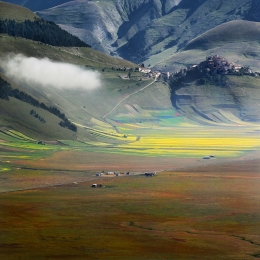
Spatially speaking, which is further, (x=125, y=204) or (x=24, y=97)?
(x=24, y=97)

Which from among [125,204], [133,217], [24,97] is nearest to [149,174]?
[125,204]

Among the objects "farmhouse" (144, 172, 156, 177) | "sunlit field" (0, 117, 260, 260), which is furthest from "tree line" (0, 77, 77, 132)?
"farmhouse" (144, 172, 156, 177)

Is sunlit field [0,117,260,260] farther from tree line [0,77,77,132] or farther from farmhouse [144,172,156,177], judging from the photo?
tree line [0,77,77,132]

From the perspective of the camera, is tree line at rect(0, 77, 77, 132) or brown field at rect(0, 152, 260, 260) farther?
tree line at rect(0, 77, 77, 132)

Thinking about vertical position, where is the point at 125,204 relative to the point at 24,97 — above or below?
below

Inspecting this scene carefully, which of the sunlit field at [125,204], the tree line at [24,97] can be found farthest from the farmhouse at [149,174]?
the tree line at [24,97]

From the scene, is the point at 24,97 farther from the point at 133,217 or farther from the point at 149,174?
the point at 133,217

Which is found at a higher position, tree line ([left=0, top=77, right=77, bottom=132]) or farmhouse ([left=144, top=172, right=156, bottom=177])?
tree line ([left=0, top=77, right=77, bottom=132])

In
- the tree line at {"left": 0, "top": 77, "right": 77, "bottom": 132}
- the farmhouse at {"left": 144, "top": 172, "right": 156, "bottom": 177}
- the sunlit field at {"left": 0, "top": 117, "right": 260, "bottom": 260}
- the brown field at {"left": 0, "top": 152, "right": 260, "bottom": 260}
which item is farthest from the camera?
the tree line at {"left": 0, "top": 77, "right": 77, "bottom": 132}

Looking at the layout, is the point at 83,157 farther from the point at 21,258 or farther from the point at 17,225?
the point at 21,258
